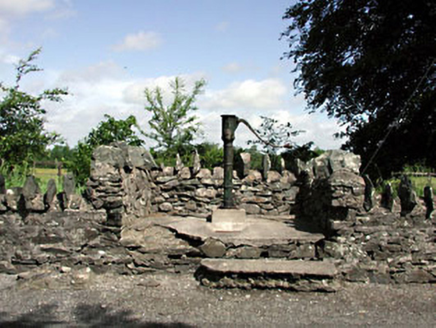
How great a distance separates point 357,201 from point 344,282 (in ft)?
3.53

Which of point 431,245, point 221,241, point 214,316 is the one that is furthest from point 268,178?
point 214,316

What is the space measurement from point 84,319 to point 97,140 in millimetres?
6890

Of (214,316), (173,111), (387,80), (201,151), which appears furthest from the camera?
(173,111)

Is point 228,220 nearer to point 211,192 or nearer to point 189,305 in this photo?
point 211,192

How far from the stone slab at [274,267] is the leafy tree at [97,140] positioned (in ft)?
18.6

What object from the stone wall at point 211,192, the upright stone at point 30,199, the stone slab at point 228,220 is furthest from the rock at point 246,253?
the upright stone at point 30,199

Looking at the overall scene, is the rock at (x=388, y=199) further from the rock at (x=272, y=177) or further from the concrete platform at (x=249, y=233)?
the rock at (x=272, y=177)

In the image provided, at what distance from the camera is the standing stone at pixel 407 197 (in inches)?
214

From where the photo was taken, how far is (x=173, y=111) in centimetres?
1734

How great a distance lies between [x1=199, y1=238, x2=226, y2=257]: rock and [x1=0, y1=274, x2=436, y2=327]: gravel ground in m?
0.43

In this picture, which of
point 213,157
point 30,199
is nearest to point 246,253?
point 30,199

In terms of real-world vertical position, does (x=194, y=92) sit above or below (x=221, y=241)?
above

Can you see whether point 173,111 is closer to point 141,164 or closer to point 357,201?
point 141,164

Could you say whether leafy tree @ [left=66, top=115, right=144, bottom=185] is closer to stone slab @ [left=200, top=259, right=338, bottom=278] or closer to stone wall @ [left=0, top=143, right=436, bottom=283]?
stone wall @ [left=0, top=143, right=436, bottom=283]
